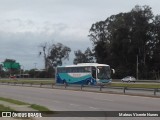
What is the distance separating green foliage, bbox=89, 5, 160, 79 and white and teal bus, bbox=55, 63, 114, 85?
157ft

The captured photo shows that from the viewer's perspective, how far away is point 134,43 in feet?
379

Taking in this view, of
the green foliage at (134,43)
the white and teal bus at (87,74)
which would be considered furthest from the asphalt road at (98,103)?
the green foliage at (134,43)

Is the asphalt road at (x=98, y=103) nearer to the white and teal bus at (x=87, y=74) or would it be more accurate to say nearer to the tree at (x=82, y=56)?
the white and teal bus at (x=87, y=74)

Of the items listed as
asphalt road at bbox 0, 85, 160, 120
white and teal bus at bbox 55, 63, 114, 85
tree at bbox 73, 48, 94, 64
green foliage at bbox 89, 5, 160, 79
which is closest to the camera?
asphalt road at bbox 0, 85, 160, 120

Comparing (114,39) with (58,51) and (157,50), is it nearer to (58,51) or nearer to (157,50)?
(157,50)

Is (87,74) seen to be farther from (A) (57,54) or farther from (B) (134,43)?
(A) (57,54)

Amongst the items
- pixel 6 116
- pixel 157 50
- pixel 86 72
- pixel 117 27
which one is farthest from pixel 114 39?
pixel 6 116

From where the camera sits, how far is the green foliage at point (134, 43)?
114938mm

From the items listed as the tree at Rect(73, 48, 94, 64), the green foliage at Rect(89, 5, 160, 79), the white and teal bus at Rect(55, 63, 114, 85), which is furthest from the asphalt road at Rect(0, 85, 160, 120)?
the tree at Rect(73, 48, 94, 64)

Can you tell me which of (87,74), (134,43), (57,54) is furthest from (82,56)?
(87,74)

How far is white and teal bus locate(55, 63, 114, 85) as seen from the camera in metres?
60.3

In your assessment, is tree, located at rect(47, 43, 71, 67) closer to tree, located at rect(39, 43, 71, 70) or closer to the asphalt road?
tree, located at rect(39, 43, 71, 70)

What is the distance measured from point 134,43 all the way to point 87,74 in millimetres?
55703

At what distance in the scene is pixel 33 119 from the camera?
18.2m
